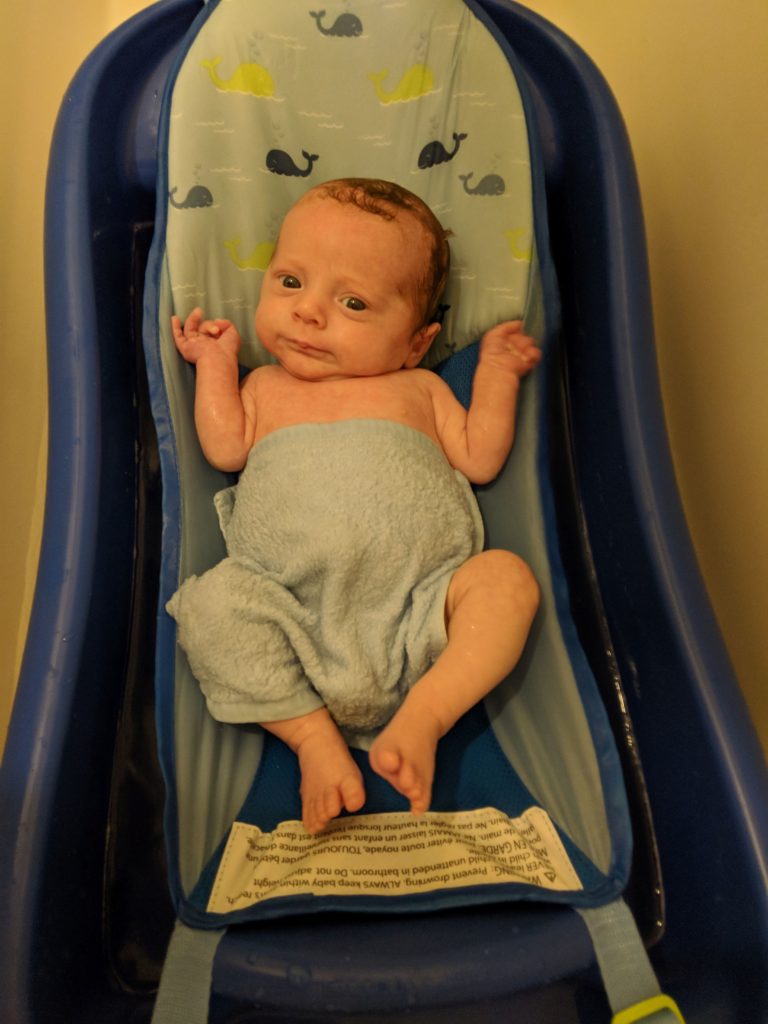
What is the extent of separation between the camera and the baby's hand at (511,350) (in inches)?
39.8

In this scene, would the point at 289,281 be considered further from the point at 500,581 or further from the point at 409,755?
the point at 409,755

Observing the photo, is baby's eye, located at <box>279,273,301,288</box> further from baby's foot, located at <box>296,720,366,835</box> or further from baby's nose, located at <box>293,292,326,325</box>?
baby's foot, located at <box>296,720,366,835</box>

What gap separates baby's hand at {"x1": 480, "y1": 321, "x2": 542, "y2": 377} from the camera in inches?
39.8

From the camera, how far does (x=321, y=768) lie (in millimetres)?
792

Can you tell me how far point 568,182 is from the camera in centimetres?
114

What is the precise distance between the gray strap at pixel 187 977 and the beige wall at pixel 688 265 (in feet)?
1.57

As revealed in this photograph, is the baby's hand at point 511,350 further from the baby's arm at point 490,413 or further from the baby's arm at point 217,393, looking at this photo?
the baby's arm at point 217,393

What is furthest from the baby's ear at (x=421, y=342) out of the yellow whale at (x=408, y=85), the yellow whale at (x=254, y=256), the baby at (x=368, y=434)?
the yellow whale at (x=408, y=85)

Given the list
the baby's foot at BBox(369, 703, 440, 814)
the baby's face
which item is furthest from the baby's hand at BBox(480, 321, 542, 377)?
the baby's foot at BBox(369, 703, 440, 814)

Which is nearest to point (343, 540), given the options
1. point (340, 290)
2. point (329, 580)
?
point (329, 580)

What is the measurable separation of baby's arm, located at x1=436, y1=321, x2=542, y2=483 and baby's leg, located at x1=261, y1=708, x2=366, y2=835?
1.20ft

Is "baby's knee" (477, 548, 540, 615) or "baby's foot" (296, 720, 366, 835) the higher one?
"baby's knee" (477, 548, 540, 615)

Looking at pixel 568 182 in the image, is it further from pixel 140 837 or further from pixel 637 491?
pixel 140 837

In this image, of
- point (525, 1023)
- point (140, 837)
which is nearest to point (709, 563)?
point (525, 1023)
